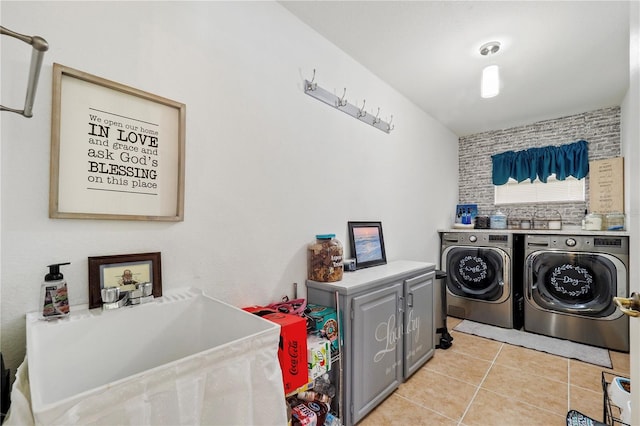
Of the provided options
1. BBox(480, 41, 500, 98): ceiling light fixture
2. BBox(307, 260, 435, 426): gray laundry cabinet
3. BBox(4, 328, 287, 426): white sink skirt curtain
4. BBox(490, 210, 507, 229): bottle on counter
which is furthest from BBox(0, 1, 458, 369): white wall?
BBox(490, 210, 507, 229): bottle on counter

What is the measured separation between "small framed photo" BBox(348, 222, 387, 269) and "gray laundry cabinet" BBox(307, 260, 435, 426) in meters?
0.10

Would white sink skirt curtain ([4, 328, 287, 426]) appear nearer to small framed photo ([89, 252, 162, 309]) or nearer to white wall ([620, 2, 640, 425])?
small framed photo ([89, 252, 162, 309])

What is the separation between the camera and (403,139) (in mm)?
3129

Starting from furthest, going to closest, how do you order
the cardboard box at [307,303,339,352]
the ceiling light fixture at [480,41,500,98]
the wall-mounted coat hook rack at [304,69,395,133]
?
1. the ceiling light fixture at [480,41,500,98]
2. the wall-mounted coat hook rack at [304,69,395,133]
3. the cardboard box at [307,303,339,352]

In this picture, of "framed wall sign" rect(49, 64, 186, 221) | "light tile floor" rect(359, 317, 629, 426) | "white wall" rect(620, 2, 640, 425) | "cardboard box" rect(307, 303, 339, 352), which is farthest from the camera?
"light tile floor" rect(359, 317, 629, 426)

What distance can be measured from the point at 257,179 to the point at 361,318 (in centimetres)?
104

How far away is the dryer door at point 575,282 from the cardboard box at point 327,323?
2.64 m

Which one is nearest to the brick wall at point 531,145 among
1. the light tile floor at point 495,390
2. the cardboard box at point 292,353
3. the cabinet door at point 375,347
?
the light tile floor at point 495,390

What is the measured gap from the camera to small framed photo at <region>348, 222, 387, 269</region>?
2.37m

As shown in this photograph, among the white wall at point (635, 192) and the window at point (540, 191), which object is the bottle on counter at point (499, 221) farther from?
the white wall at point (635, 192)

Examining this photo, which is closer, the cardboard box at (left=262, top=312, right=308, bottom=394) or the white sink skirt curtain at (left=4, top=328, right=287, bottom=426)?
the white sink skirt curtain at (left=4, top=328, right=287, bottom=426)

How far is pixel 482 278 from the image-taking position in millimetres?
3455

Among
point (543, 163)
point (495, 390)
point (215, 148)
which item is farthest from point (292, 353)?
point (543, 163)

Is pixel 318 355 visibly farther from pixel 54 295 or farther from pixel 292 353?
pixel 54 295
